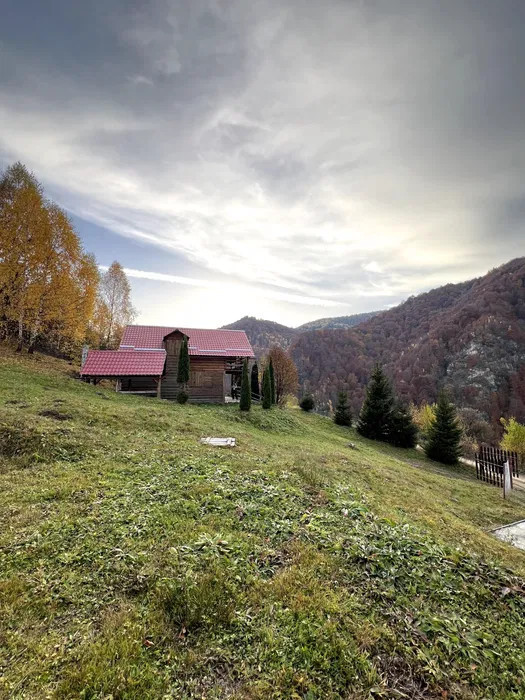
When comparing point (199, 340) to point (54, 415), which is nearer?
point (54, 415)

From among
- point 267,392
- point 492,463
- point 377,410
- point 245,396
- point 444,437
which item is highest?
point 267,392

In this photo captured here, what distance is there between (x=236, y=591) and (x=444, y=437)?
26797 mm

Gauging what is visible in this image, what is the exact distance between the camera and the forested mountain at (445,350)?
261ft

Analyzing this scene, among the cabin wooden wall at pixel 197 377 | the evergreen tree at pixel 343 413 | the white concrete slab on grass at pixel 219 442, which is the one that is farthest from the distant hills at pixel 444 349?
the white concrete slab on grass at pixel 219 442

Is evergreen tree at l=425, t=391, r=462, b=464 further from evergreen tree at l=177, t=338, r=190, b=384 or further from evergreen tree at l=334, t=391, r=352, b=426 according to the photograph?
evergreen tree at l=177, t=338, r=190, b=384

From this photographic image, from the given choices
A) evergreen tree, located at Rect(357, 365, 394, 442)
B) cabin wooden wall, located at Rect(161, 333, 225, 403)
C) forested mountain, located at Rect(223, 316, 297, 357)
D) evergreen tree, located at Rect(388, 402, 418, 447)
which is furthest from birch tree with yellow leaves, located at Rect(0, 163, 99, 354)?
forested mountain, located at Rect(223, 316, 297, 357)

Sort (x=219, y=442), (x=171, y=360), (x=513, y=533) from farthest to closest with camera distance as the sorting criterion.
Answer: (x=171, y=360) → (x=219, y=442) → (x=513, y=533)

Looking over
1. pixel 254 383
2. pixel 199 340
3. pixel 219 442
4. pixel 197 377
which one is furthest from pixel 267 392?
pixel 219 442

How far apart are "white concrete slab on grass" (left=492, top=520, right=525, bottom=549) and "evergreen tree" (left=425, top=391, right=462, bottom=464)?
1672cm

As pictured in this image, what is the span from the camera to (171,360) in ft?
84.8

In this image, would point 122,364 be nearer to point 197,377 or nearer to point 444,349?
point 197,377

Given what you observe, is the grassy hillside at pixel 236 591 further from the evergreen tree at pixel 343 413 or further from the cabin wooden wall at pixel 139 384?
the evergreen tree at pixel 343 413

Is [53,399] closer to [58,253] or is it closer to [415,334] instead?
[58,253]

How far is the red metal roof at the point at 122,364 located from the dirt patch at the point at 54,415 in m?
9.40
